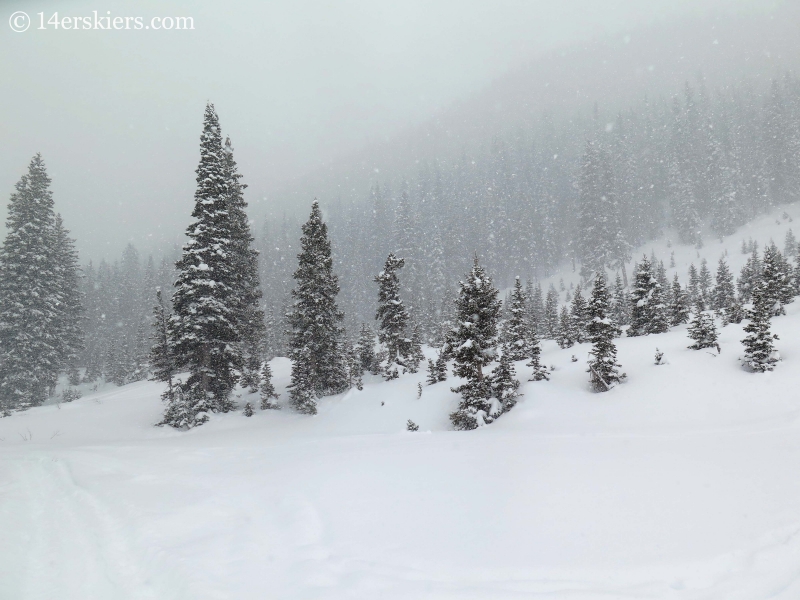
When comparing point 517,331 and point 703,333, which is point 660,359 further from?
point 517,331

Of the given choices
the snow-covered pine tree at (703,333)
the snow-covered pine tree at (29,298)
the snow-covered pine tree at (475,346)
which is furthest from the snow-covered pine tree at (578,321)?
the snow-covered pine tree at (29,298)

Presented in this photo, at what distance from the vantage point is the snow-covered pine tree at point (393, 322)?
2628 centimetres

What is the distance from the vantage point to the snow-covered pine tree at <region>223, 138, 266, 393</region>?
74.1ft

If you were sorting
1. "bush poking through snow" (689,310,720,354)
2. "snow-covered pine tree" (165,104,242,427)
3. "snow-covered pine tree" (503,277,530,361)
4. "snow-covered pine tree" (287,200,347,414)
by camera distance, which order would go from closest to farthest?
"bush poking through snow" (689,310,720,354), "snow-covered pine tree" (165,104,242,427), "snow-covered pine tree" (503,277,530,361), "snow-covered pine tree" (287,200,347,414)

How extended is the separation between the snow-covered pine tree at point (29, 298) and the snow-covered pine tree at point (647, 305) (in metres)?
43.5

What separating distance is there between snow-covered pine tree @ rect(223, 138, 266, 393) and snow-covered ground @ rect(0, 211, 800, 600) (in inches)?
498

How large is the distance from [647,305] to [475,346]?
40.0 feet

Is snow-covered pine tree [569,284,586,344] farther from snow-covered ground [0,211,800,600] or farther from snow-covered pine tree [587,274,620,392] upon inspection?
snow-covered ground [0,211,800,600]

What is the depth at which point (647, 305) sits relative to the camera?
2197cm

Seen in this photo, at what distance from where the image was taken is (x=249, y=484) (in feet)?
22.9

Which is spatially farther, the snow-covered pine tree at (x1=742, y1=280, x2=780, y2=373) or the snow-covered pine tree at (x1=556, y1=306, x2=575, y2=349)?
the snow-covered pine tree at (x1=556, y1=306, x2=575, y2=349)

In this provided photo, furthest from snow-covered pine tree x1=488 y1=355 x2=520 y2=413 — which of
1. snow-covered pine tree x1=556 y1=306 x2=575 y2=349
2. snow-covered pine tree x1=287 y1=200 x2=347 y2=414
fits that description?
snow-covered pine tree x1=287 y1=200 x2=347 y2=414

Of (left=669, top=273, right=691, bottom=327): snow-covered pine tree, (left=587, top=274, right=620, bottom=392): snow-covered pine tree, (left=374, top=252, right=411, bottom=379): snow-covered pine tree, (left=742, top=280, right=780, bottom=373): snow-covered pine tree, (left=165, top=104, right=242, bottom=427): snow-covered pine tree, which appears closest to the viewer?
(left=742, top=280, right=780, bottom=373): snow-covered pine tree

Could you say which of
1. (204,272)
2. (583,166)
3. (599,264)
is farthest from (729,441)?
(583,166)
